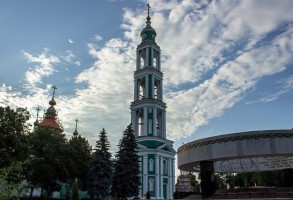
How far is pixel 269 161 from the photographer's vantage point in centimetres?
1812

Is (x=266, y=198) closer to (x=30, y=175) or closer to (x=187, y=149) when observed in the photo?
(x=187, y=149)

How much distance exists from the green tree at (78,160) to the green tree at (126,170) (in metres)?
4.33

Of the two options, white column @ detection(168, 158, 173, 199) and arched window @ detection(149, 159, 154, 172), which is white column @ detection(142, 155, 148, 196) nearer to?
arched window @ detection(149, 159, 154, 172)

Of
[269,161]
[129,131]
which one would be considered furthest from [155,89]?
[269,161]

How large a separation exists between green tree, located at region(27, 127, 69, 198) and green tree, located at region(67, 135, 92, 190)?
68cm

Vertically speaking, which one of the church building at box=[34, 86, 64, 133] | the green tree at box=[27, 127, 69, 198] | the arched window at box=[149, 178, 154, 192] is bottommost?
the arched window at box=[149, 178, 154, 192]

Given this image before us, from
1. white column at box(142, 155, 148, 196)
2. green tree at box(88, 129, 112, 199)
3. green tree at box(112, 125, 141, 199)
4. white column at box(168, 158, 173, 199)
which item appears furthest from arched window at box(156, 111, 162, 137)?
green tree at box(88, 129, 112, 199)

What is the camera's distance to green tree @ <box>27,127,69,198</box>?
3322 cm

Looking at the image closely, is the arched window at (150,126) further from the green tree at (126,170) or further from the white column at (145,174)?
the green tree at (126,170)

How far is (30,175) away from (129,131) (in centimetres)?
1111

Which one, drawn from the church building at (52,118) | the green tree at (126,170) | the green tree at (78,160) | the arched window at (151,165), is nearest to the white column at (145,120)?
Result: the arched window at (151,165)

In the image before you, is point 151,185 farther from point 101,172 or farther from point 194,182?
point 194,182

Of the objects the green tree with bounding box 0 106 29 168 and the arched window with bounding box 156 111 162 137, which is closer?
the green tree with bounding box 0 106 29 168

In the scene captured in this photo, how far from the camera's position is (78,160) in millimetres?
36438
